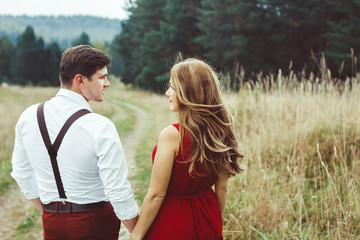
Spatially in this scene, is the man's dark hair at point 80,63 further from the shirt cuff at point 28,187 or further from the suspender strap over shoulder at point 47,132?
the shirt cuff at point 28,187

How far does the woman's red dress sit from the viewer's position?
5.21 feet

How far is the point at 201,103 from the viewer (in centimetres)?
154

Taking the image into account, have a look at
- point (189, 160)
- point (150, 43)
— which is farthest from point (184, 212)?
point (150, 43)

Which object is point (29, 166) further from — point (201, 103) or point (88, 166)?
point (201, 103)

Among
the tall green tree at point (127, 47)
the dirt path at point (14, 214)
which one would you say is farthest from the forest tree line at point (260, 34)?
the dirt path at point (14, 214)

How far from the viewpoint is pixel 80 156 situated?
56.1 inches

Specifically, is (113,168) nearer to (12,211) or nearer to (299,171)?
(299,171)

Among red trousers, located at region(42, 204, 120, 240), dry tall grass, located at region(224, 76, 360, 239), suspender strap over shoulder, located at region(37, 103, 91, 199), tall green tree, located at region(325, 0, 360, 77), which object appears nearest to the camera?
suspender strap over shoulder, located at region(37, 103, 91, 199)

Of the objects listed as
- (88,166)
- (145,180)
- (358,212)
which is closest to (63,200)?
(88,166)

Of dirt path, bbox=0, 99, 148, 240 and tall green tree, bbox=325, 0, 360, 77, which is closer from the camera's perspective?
dirt path, bbox=0, 99, 148, 240

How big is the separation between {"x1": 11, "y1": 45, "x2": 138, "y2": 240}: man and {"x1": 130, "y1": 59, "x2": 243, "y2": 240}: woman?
6.9 inches

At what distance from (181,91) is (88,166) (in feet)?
2.18

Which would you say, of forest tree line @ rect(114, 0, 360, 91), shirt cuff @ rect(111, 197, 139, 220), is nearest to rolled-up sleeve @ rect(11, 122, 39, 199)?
shirt cuff @ rect(111, 197, 139, 220)

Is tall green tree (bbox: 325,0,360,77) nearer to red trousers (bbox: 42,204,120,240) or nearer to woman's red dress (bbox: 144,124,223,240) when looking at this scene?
woman's red dress (bbox: 144,124,223,240)
